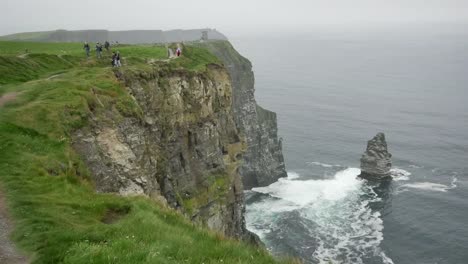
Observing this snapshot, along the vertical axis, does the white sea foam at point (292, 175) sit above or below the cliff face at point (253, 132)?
below

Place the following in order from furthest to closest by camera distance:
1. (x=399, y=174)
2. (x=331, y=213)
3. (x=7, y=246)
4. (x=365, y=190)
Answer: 1. (x=399, y=174)
2. (x=365, y=190)
3. (x=331, y=213)
4. (x=7, y=246)

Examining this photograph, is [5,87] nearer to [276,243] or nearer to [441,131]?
[276,243]

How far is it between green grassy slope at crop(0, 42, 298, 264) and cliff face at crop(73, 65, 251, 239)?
2099 mm

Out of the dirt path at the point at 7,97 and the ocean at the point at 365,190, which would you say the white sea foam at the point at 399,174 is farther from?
the dirt path at the point at 7,97

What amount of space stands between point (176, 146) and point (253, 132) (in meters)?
60.1

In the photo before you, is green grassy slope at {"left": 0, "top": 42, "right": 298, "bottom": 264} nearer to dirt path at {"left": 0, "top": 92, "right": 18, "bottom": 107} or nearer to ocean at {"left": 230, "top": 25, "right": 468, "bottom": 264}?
dirt path at {"left": 0, "top": 92, "right": 18, "bottom": 107}

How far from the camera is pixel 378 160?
101062mm

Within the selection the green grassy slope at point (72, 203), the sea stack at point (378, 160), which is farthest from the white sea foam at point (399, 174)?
the green grassy slope at point (72, 203)

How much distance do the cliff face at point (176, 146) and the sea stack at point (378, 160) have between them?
53471mm

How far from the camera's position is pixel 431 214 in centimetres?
8044

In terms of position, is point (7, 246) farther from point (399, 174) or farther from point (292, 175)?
point (399, 174)

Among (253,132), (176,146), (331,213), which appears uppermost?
(176,146)

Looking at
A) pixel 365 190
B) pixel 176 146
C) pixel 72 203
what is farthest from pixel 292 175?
pixel 72 203

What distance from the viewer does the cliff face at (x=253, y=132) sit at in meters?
100
